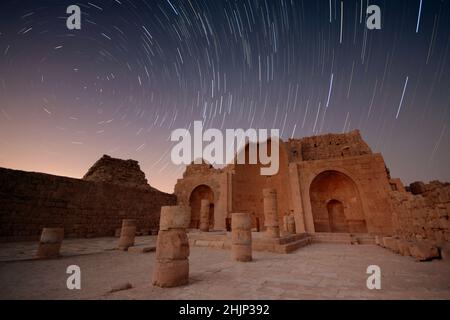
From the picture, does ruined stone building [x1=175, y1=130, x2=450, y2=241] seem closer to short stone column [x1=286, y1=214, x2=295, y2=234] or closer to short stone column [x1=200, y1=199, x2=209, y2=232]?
short stone column [x1=286, y1=214, x2=295, y2=234]

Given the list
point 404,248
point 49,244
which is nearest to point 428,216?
point 404,248

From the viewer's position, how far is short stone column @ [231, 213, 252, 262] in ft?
19.6

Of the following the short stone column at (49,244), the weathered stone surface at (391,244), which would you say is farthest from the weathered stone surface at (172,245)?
the weathered stone surface at (391,244)

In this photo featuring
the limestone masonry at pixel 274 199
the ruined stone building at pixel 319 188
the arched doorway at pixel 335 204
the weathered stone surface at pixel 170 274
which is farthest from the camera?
the arched doorway at pixel 335 204

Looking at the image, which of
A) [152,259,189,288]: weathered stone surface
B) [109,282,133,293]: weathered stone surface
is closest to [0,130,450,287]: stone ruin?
[152,259,189,288]: weathered stone surface

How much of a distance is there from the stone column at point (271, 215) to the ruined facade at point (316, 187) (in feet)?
15.6

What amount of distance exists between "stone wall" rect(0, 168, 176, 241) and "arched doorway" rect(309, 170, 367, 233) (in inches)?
522

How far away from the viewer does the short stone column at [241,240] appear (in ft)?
19.6

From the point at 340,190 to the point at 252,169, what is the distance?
8.14 meters

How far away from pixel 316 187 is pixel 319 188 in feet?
0.99

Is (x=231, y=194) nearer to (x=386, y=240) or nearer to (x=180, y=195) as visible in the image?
(x=180, y=195)

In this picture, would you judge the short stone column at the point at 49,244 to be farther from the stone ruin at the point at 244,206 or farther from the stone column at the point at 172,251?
the stone column at the point at 172,251

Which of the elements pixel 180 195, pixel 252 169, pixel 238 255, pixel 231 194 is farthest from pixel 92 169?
pixel 238 255

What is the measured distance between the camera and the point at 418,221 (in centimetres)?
732
